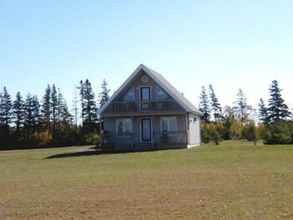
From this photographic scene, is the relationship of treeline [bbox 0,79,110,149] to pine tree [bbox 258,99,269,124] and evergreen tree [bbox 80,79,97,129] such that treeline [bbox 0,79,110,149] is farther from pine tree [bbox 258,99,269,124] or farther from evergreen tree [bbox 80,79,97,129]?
pine tree [bbox 258,99,269,124]

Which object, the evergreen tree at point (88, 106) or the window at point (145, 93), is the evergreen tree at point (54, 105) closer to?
the evergreen tree at point (88, 106)

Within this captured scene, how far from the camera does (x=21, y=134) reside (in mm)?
65562

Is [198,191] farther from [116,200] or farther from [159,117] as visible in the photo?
[159,117]

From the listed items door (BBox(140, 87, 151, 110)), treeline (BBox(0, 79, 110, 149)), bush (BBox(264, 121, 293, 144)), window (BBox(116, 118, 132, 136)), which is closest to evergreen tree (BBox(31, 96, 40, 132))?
treeline (BBox(0, 79, 110, 149))

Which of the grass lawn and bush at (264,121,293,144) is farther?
bush at (264,121,293,144)

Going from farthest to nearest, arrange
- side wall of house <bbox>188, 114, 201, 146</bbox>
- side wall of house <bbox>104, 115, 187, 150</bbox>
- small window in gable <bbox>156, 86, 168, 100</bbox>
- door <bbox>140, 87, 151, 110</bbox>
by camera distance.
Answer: side wall of house <bbox>188, 114, 201, 146</bbox> < door <bbox>140, 87, 151, 110</bbox> < small window in gable <bbox>156, 86, 168, 100</bbox> < side wall of house <bbox>104, 115, 187, 150</bbox>

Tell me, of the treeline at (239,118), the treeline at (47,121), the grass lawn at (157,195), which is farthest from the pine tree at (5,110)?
the grass lawn at (157,195)

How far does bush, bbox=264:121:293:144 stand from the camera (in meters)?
35.5

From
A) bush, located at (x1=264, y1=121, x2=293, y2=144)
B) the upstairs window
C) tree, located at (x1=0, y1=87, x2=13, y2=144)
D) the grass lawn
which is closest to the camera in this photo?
the grass lawn

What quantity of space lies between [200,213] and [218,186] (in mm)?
3664

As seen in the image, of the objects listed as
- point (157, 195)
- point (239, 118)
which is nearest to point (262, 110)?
point (239, 118)

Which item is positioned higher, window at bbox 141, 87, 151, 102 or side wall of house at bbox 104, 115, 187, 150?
window at bbox 141, 87, 151, 102

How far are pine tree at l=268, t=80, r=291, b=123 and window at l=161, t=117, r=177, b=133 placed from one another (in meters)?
37.0

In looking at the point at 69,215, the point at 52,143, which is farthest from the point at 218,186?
the point at 52,143
